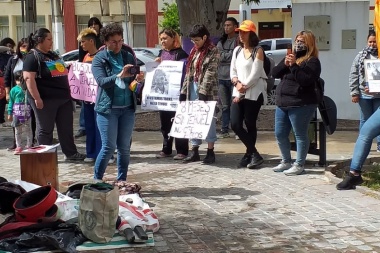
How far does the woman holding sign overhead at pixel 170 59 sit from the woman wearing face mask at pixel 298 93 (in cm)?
163

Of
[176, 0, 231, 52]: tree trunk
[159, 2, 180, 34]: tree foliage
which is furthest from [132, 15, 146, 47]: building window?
[176, 0, 231, 52]: tree trunk

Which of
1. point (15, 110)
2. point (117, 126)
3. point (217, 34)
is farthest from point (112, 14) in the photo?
point (117, 126)

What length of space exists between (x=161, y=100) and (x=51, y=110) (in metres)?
1.51

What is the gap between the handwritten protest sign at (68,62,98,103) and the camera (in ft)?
30.7

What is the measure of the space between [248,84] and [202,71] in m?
0.74

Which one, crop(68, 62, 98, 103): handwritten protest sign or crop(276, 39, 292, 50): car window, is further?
crop(276, 39, 292, 50): car window

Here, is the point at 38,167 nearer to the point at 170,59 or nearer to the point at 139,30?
the point at 170,59

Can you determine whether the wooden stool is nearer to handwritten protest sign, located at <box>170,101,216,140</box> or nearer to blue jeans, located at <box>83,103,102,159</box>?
blue jeans, located at <box>83,103,102,159</box>

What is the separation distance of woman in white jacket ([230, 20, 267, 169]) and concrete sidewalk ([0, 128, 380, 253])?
479 mm

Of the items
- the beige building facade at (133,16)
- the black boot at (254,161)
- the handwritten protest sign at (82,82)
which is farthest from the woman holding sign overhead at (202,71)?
the beige building facade at (133,16)

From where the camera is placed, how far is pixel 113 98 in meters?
7.06

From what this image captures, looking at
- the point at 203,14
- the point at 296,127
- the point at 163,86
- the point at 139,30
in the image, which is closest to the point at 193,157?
the point at 163,86

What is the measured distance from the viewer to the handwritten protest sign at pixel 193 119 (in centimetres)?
873

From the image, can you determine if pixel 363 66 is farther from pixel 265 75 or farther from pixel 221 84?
pixel 221 84
